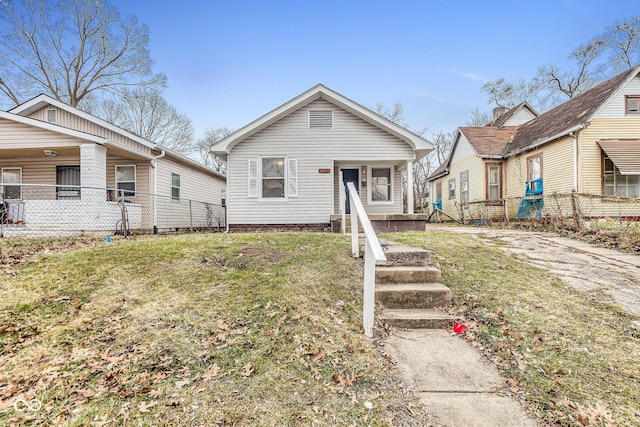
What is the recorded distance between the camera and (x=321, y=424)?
6.38ft

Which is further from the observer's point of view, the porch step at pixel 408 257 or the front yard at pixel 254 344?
the porch step at pixel 408 257

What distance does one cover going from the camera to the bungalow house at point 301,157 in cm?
1024

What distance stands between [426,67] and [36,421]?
24.9m

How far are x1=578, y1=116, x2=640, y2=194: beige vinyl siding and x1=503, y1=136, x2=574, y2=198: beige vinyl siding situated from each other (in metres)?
0.35

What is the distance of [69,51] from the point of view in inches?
787

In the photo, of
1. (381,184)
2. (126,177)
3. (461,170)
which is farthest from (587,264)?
(126,177)

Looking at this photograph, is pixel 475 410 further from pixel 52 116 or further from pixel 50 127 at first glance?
pixel 52 116

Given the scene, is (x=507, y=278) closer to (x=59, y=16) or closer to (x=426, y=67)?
(x=426, y=67)

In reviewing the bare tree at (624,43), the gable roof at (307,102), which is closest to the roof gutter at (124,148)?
the gable roof at (307,102)

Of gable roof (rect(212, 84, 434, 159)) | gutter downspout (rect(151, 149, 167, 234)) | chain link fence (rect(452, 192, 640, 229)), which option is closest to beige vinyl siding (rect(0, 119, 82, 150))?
gutter downspout (rect(151, 149, 167, 234))

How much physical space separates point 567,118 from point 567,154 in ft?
6.23

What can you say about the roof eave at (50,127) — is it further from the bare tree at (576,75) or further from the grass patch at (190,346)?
the bare tree at (576,75)

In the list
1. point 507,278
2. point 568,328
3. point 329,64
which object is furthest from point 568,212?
point 329,64

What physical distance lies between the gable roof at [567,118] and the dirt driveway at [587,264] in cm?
658
